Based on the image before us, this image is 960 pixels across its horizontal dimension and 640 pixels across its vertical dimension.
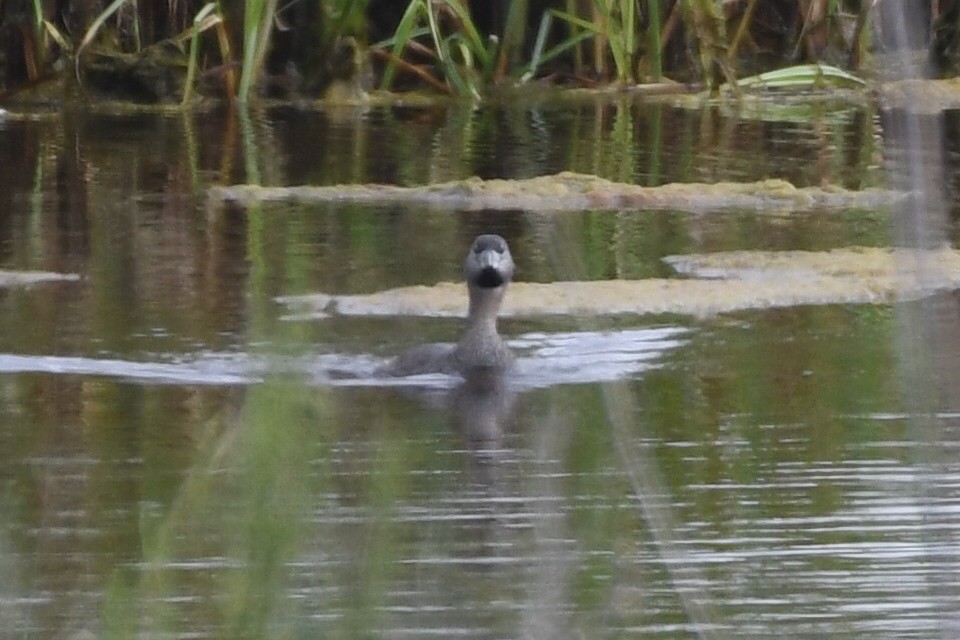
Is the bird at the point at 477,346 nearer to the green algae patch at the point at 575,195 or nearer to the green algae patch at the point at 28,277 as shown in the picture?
the green algae patch at the point at 28,277

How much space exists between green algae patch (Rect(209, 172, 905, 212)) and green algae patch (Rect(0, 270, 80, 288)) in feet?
6.25

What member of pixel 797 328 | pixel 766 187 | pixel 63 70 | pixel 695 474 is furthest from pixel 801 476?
pixel 63 70

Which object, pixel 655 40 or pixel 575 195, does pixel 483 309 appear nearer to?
pixel 575 195

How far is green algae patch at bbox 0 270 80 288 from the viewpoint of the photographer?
823cm

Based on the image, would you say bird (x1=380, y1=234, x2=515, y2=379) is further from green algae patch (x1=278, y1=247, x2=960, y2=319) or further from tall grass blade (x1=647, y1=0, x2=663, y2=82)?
tall grass blade (x1=647, y1=0, x2=663, y2=82)

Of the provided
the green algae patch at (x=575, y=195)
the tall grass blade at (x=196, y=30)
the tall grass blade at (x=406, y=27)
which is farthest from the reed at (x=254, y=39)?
the green algae patch at (x=575, y=195)

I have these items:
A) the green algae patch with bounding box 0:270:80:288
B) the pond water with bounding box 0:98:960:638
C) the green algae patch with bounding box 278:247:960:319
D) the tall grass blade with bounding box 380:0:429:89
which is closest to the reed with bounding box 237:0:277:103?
the tall grass blade with bounding box 380:0:429:89

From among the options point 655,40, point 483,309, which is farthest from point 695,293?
point 655,40

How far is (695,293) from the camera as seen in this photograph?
8000 mm

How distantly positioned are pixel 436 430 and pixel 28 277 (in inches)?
101

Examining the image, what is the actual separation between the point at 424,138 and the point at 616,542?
26.7ft

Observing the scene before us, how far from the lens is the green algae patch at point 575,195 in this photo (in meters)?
10.1

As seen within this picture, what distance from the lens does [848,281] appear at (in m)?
8.20

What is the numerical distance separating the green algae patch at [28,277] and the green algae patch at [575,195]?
1905mm
